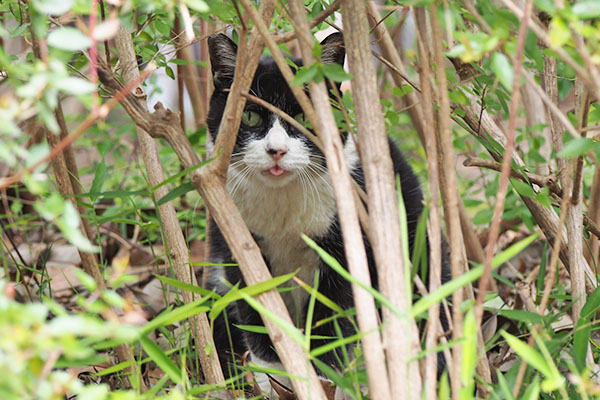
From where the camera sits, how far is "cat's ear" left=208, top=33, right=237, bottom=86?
6.57 feet

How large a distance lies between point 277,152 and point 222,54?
1.22 ft

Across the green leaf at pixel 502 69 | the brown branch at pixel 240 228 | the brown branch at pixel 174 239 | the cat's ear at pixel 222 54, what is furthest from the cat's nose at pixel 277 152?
the green leaf at pixel 502 69

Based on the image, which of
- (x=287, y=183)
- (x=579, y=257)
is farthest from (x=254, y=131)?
(x=579, y=257)

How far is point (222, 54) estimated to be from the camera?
2.03 m

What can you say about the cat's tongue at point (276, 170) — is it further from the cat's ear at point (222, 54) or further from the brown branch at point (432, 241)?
the brown branch at point (432, 241)

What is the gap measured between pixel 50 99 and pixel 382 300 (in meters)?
0.52

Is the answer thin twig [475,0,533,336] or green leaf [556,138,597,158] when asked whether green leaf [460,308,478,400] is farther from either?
green leaf [556,138,597,158]

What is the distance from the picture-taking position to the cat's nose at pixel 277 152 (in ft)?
6.31

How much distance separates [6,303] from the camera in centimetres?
67

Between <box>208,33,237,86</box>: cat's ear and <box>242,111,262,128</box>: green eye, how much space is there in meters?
0.13

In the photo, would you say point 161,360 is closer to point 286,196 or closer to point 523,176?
point 523,176

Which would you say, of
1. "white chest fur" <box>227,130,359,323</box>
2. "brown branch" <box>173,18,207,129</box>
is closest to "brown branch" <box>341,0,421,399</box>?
"white chest fur" <box>227,130,359,323</box>

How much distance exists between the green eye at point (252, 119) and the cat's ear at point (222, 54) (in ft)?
0.44

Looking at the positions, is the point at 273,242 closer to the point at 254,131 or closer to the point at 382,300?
the point at 254,131
